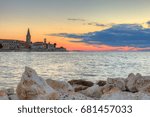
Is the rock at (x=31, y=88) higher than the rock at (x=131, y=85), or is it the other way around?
the rock at (x=31, y=88)

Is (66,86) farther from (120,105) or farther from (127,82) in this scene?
(120,105)

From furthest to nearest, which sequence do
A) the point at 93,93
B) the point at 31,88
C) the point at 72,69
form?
the point at 72,69 < the point at 93,93 < the point at 31,88

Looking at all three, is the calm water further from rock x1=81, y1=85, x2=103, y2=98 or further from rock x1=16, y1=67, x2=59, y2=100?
rock x1=16, y1=67, x2=59, y2=100

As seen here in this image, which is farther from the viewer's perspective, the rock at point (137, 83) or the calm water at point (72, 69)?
the calm water at point (72, 69)

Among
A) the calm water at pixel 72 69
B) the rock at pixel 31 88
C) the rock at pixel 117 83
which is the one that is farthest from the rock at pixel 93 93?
the calm water at pixel 72 69

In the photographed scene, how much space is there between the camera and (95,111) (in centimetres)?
734

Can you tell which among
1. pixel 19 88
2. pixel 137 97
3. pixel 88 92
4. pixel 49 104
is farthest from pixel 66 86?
pixel 49 104

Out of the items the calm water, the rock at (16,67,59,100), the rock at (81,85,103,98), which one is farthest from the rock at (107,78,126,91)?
the calm water

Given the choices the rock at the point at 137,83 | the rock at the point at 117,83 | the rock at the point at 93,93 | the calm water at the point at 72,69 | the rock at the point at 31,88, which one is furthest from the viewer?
the calm water at the point at 72,69

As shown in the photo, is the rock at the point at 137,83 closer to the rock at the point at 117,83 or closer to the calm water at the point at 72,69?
the rock at the point at 117,83

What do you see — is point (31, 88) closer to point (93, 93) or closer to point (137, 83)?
point (93, 93)

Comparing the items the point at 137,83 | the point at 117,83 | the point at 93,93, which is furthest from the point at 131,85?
the point at 93,93

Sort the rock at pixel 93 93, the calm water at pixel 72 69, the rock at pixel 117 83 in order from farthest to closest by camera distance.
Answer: the calm water at pixel 72 69
the rock at pixel 117 83
the rock at pixel 93 93

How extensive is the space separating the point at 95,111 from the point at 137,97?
1790 mm
